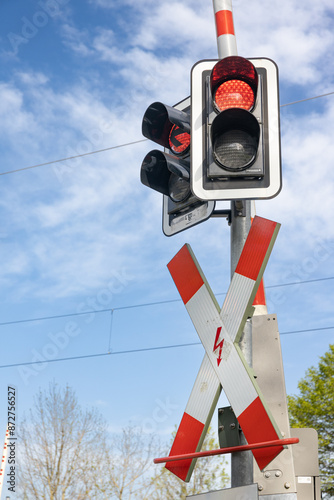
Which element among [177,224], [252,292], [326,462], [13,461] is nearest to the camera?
[252,292]

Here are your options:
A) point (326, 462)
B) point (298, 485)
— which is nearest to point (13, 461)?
point (326, 462)

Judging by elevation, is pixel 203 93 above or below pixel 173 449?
above

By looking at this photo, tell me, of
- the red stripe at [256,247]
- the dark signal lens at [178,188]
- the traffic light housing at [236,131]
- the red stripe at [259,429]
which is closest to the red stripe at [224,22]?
the traffic light housing at [236,131]

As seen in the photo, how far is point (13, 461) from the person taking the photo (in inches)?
701

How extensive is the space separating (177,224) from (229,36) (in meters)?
0.99

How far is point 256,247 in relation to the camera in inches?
109

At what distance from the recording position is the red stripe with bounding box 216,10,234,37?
3.21 metres

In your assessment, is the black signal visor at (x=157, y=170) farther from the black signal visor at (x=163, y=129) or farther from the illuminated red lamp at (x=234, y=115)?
the illuminated red lamp at (x=234, y=115)

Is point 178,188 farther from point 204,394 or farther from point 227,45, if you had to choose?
point 204,394

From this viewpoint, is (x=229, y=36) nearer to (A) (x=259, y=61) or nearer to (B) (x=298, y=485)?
(A) (x=259, y=61)

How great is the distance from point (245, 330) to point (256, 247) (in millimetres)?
366

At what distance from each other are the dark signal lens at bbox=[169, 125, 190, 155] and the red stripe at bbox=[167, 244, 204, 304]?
483mm

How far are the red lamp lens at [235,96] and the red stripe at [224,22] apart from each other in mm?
636

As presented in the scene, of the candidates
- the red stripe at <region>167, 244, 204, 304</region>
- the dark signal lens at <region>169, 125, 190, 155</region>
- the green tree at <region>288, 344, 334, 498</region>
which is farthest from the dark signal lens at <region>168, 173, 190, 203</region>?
the green tree at <region>288, 344, 334, 498</region>
